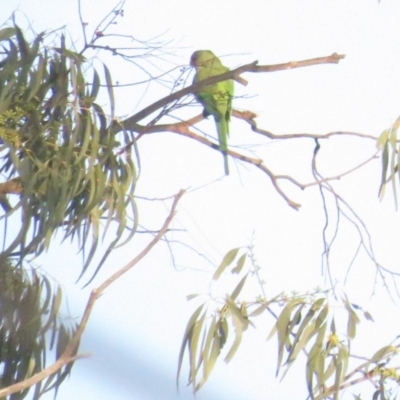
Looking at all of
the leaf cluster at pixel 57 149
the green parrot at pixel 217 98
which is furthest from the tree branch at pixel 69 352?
the green parrot at pixel 217 98

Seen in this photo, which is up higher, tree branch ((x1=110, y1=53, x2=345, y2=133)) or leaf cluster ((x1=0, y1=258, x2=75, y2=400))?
tree branch ((x1=110, y1=53, x2=345, y2=133))

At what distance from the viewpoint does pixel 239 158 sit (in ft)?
8.36

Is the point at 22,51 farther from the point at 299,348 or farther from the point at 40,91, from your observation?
the point at 299,348

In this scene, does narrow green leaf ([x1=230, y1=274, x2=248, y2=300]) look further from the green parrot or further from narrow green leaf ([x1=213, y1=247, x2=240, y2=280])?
the green parrot

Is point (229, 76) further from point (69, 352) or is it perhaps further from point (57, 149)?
point (69, 352)

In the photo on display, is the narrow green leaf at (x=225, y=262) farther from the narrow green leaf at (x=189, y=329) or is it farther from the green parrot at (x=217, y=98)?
the green parrot at (x=217, y=98)

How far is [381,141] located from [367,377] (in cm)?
59

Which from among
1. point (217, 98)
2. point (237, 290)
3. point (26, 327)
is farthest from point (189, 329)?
point (217, 98)

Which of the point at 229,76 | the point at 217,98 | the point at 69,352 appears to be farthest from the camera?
the point at 217,98

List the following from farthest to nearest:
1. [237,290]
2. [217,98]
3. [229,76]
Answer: [217,98], [237,290], [229,76]

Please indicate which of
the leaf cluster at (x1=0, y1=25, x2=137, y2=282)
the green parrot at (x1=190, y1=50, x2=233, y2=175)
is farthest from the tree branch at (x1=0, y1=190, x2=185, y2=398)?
the green parrot at (x1=190, y1=50, x2=233, y2=175)

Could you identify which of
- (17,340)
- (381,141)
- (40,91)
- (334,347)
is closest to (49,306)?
(17,340)

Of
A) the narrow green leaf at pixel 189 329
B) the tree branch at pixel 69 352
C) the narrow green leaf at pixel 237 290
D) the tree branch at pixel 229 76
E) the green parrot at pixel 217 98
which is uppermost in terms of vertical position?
the green parrot at pixel 217 98

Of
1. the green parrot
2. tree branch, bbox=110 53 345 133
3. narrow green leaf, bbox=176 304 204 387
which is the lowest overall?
narrow green leaf, bbox=176 304 204 387
